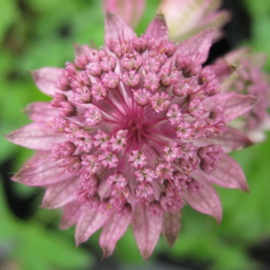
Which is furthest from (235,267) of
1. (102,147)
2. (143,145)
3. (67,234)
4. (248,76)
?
(102,147)

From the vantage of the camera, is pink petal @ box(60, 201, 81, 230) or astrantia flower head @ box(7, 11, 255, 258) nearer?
astrantia flower head @ box(7, 11, 255, 258)

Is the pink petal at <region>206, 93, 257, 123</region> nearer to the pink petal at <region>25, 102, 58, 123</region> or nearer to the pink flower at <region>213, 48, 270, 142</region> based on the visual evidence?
the pink flower at <region>213, 48, 270, 142</region>

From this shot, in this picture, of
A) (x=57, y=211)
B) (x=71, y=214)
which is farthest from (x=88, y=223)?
(x=57, y=211)

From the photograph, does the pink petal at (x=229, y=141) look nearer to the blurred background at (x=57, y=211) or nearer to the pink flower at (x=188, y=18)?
the pink flower at (x=188, y=18)

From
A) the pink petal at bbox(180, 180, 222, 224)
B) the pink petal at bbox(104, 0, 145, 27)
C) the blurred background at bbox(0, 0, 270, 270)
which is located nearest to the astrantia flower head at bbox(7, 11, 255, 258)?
the pink petal at bbox(180, 180, 222, 224)

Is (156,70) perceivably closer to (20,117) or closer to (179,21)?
(179,21)

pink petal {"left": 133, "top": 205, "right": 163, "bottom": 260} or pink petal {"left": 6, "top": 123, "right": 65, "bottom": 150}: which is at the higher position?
pink petal {"left": 6, "top": 123, "right": 65, "bottom": 150}

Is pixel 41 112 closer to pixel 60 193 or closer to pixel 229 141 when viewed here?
pixel 60 193

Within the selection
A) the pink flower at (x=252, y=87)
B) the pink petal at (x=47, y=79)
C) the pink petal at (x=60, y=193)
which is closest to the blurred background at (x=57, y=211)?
the pink flower at (x=252, y=87)
